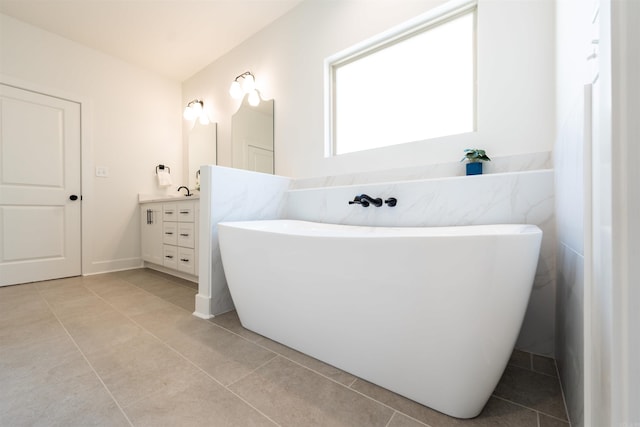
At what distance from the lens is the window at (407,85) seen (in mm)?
1607

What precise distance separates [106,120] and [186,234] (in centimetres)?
181

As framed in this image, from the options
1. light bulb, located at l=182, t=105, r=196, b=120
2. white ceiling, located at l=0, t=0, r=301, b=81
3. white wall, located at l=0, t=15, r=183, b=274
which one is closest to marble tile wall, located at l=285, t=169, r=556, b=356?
white ceiling, located at l=0, t=0, r=301, b=81

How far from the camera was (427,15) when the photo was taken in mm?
1648

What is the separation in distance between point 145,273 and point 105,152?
4.70ft

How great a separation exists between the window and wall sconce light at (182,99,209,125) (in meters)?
1.78

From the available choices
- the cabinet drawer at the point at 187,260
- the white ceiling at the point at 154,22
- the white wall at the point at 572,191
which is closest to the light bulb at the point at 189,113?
the white ceiling at the point at 154,22

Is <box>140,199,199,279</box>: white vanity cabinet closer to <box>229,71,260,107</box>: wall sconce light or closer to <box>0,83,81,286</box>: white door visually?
<box>0,83,81,286</box>: white door

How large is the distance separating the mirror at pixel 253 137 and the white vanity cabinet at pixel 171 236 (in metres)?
0.67

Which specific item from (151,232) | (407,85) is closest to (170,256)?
(151,232)

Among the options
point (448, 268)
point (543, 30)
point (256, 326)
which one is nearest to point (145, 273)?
point (256, 326)

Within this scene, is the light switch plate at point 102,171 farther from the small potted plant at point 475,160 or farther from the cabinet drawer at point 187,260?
the small potted plant at point 475,160

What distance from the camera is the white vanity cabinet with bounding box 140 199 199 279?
2.27m

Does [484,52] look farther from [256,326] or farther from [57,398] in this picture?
[57,398]

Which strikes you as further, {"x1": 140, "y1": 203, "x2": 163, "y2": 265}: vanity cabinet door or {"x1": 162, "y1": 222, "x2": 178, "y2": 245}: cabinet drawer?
{"x1": 140, "y1": 203, "x2": 163, "y2": 265}: vanity cabinet door
